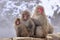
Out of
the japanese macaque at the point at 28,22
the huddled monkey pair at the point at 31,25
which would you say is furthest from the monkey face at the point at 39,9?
the japanese macaque at the point at 28,22

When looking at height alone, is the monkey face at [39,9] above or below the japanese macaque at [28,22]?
above

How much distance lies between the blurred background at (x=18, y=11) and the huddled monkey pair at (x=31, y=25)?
98cm

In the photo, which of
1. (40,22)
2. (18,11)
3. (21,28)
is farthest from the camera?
(18,11)

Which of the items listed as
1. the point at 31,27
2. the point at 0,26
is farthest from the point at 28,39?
the point at 0,26

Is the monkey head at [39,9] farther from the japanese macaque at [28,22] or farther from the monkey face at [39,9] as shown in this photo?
the japanese macaque at [28,22]

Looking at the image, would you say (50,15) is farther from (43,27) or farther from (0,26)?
(43,27)

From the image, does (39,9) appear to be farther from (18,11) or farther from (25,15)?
(18,11)

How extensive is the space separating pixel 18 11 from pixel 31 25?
121cm

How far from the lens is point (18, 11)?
3.34 m

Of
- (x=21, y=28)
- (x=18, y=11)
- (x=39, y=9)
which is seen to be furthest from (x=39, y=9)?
(x=18, y=11)

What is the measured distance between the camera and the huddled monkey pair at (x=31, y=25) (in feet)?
6.98

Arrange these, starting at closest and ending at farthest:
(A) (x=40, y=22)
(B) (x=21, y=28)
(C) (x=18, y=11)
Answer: (B) (x=21, y=28), (A) (x=40, y=22), (C) (x=18, y=11)

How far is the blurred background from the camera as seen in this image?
10.7ft

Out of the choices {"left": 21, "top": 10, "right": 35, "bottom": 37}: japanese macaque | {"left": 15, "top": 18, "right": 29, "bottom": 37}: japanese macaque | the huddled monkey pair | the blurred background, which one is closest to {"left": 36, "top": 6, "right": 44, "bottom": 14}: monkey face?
the huddled monkey pair
